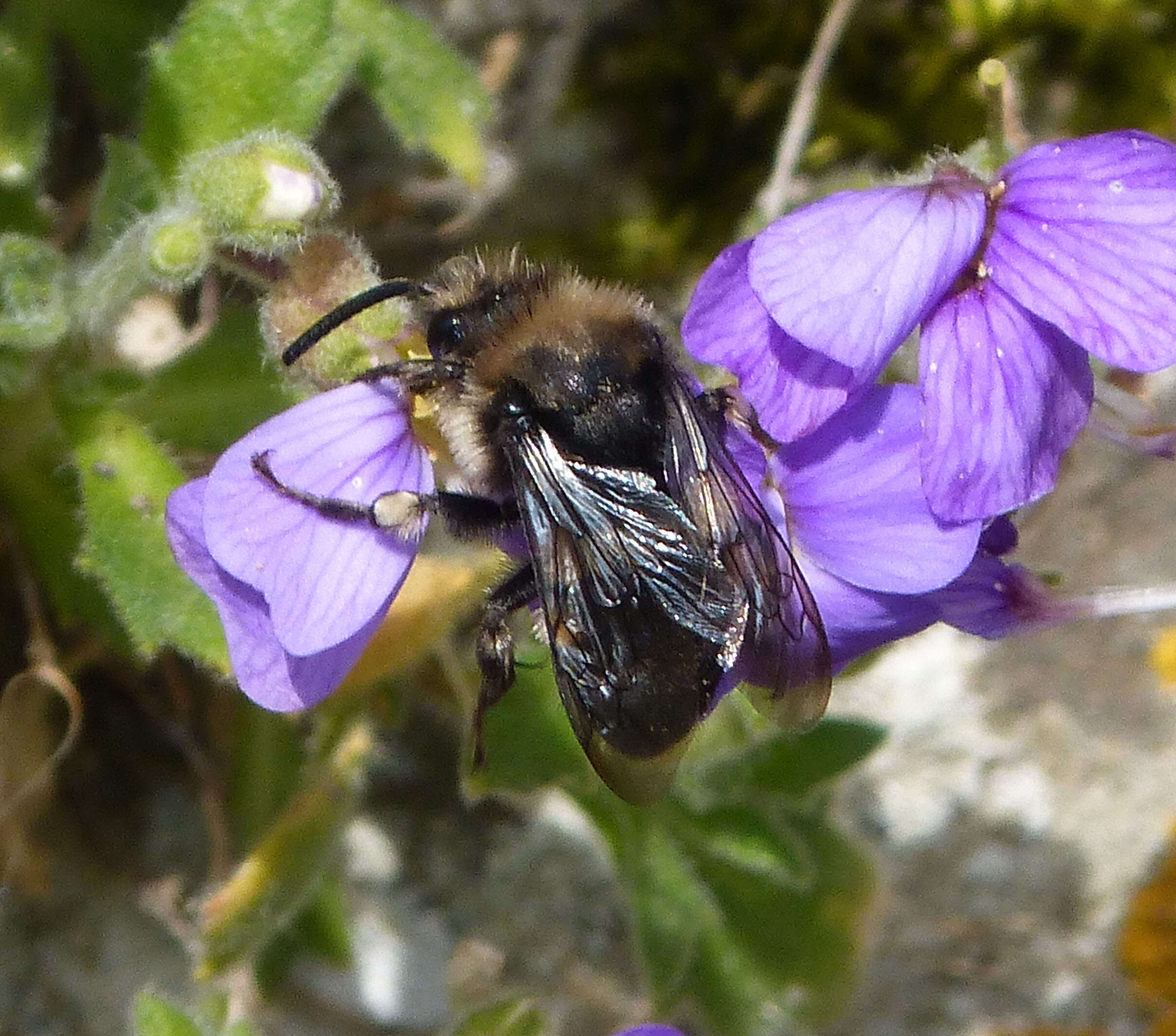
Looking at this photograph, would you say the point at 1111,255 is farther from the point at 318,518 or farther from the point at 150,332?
the point at 150,332

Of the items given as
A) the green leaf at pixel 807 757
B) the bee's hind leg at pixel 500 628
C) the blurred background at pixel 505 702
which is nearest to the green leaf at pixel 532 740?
the blurred background at pixel 505 702

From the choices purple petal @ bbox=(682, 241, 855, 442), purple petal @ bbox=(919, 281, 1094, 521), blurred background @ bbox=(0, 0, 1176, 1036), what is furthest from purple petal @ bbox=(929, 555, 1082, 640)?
blurred background @ bbox=(0, 0, 1176, 1036)

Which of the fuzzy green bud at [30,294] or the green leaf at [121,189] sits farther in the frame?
the green leaf at [121,189]

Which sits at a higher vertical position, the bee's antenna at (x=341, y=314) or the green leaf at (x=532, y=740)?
the bee's antenna at (x=341, y=314)

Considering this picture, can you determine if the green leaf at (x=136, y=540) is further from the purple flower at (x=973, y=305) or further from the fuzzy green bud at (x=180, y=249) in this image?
the purple flower at (x=973, y=305)

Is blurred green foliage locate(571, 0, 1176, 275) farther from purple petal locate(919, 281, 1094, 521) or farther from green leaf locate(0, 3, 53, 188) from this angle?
purple petal locate(919, 281, 1094, 521)

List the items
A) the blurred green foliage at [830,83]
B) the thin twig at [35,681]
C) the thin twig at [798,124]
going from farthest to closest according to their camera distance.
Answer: the blurred green foliage at [830,83]
the thin twig at [798,124]
the thin twig at [35,681]

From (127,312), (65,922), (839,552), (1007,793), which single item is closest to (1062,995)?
(1007,793)
